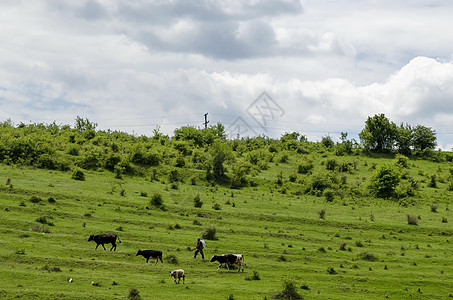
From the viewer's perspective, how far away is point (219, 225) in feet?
183

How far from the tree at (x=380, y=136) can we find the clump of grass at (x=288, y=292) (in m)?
89.6

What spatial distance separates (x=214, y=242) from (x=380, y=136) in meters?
81.8

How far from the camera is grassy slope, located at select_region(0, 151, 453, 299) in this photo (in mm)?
33094

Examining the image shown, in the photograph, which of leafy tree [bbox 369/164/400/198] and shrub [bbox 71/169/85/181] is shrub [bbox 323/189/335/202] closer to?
leafy tree [bbox 369/164/400/198]

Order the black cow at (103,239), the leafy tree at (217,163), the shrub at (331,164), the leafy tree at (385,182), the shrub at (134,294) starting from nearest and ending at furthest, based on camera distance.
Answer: the shrub at (134,294)
the black cow at (103,239)
the leafy tree at (385,182)
the leafy tree at (217,163)
the shrub at (331,164)

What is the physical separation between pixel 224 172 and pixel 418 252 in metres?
44.4

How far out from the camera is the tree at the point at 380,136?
11656 cm

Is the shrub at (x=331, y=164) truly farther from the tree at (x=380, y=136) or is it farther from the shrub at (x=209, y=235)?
the shrub at (x=209, y=235)

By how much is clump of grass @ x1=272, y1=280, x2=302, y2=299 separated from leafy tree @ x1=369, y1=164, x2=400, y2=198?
2025 inches

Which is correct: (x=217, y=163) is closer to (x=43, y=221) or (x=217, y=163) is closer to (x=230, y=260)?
(x=43, y=221)

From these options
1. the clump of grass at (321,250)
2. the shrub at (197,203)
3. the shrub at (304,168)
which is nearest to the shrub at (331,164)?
the shrub at (304,168)

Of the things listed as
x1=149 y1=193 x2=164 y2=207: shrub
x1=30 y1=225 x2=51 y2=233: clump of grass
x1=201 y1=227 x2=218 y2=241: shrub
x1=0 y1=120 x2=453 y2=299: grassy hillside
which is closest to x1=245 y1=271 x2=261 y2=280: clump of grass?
x1=0 y1=120 x2=453 y2=299: grassy hillside

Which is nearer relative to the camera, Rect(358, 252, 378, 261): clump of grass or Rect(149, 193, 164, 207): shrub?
Rect(358, 252, 378, 261): clump of grass

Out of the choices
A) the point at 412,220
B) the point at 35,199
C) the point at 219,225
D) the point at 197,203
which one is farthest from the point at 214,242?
the point at 412,220
